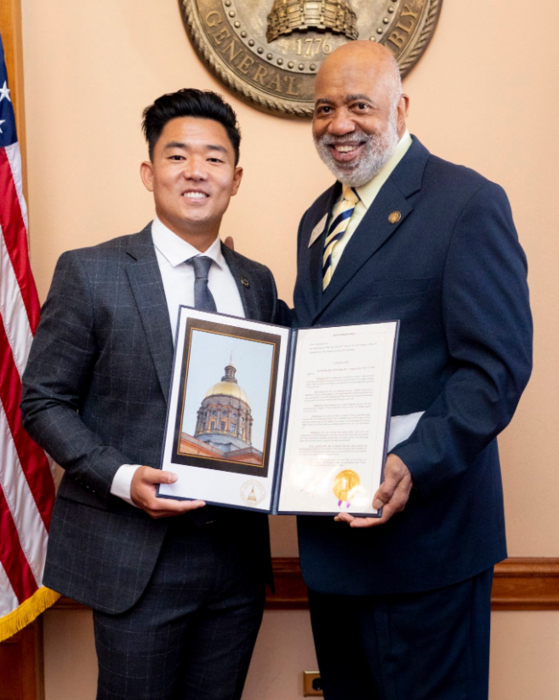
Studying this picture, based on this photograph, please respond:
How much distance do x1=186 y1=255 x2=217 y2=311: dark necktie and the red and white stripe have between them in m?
0.72

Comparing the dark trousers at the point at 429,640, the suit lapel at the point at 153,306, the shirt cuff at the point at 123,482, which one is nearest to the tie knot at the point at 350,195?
the suit lapel at the point at 153,306

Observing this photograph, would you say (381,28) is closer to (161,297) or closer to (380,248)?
(380,248)

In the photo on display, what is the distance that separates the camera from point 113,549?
1.56 meters

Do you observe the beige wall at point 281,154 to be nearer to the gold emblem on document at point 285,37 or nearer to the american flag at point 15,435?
the gold emblem on document at point 285,37

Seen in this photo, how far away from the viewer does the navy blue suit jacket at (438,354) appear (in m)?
1.43

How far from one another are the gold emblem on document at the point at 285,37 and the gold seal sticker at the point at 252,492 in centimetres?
144

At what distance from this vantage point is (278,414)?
1.52m

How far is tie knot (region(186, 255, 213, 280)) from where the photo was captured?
169 cm

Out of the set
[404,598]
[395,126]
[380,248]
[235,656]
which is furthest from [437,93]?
[235,656]

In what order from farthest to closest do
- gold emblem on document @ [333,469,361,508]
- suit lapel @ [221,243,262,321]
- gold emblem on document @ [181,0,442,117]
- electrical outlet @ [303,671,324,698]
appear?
electrical outlet @ [303,671,324,698] → gold emblem on document @ [181,0,442,117] → suit lapel @ [221,243,262,321] → gold emblem on document @ [333,469,361,508]

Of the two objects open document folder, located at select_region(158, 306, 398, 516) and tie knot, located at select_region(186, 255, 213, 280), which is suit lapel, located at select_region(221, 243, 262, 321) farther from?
open document folder, located at select_region(158, 306, 398, 516)

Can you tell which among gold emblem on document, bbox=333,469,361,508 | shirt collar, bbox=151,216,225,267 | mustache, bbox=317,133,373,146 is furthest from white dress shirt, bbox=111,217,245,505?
gold emblem on document, bbox=333,469,361,508

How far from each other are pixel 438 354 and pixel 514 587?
1371 mm

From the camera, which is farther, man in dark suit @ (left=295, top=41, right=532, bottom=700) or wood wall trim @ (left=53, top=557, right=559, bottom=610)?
wood wall trim @ (left=53, top=557, right=559, bottom=610)
